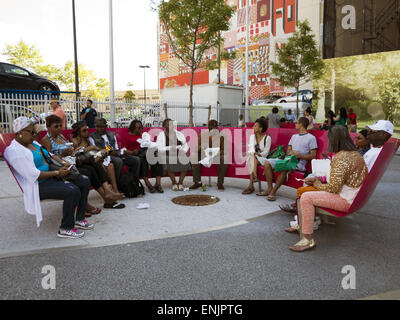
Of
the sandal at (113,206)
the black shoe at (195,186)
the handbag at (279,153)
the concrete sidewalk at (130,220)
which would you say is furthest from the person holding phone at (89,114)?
the handbag at (279,153)

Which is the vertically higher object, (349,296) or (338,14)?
(338,14)

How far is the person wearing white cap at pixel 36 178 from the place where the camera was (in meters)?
3.68

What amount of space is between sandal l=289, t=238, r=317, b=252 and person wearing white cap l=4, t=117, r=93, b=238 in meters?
2.52

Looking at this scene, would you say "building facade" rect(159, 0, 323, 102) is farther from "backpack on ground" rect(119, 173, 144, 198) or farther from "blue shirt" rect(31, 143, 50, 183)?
"blue shirt" rect(31, 143, 50, 183)

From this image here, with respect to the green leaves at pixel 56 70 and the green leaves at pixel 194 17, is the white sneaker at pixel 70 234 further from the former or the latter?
the green leaves at pixel 56 70

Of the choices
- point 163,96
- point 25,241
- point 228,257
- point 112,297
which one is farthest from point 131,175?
point 163,96

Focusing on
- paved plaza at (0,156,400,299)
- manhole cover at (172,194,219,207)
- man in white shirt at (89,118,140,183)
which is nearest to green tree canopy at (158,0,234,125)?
man in white shirt at (89,118,140,183)

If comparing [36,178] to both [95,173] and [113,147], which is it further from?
[113,147]

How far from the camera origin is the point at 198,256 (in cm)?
345

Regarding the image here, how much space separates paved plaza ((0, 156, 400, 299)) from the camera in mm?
2766

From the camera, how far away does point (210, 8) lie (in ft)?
60.0
